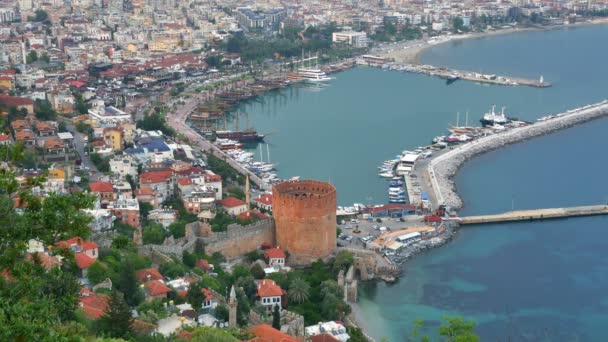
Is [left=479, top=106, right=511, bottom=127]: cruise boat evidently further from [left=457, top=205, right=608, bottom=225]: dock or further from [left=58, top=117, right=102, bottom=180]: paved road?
[left=58, top=117, right=102, bottom=180]: paved road

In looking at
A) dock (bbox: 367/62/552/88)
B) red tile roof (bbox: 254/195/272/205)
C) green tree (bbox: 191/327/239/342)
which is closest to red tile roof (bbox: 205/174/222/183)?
red tile roof (bbox: 254/195/272/205)

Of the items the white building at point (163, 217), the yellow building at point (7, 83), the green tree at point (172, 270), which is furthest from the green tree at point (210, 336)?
the yellow building at point (7, 83)

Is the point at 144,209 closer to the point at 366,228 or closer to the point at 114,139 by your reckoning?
the point at 366,228

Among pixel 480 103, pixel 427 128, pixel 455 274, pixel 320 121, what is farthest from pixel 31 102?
pixel 480 103

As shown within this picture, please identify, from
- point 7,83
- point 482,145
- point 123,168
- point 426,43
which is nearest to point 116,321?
point 123,168

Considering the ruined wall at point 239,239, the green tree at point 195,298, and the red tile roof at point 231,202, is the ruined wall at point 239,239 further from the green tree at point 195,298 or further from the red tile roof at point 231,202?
the green tree at point 195,298

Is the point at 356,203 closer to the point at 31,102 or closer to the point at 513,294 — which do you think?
the point at 513,294
